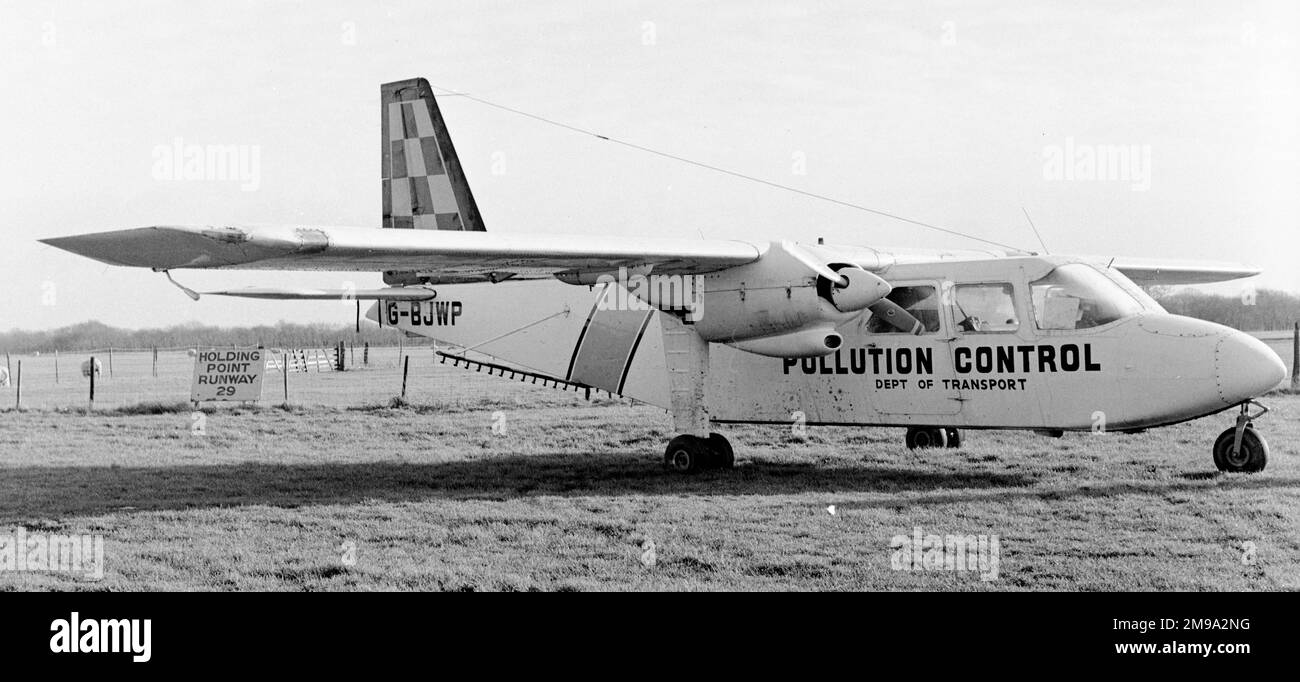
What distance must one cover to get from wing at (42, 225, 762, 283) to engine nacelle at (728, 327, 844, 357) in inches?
35.5

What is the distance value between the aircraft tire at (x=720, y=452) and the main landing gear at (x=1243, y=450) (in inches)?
195

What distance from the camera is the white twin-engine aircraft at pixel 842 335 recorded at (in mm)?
10938

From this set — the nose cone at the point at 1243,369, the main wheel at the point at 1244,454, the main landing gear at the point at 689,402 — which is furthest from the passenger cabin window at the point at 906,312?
the main wheel at the point at 1244,454

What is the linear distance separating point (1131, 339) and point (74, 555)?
9305 mm

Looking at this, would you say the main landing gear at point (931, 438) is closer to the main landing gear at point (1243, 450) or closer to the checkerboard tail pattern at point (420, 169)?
the main landing gear at point (1243, 450)

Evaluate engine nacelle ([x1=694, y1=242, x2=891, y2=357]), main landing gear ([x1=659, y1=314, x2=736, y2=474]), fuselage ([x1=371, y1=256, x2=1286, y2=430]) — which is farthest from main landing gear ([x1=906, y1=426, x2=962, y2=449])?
engine nacelle ([x1=694, y1=242, x2=891, y2=357])

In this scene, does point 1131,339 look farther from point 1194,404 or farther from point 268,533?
point 268,533

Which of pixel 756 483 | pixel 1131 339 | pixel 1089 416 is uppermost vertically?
pixel 1131 339

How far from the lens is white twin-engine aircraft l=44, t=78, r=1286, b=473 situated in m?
10.9

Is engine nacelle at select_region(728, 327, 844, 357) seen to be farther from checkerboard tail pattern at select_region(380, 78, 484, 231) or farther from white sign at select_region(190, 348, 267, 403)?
white sign at select_region(190, 348, 267, 403)

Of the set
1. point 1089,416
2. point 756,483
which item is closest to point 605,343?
point 756,483

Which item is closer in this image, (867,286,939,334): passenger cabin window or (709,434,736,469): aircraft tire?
(867,286,939,334): passenger cabin window

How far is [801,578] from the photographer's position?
24.2ft
